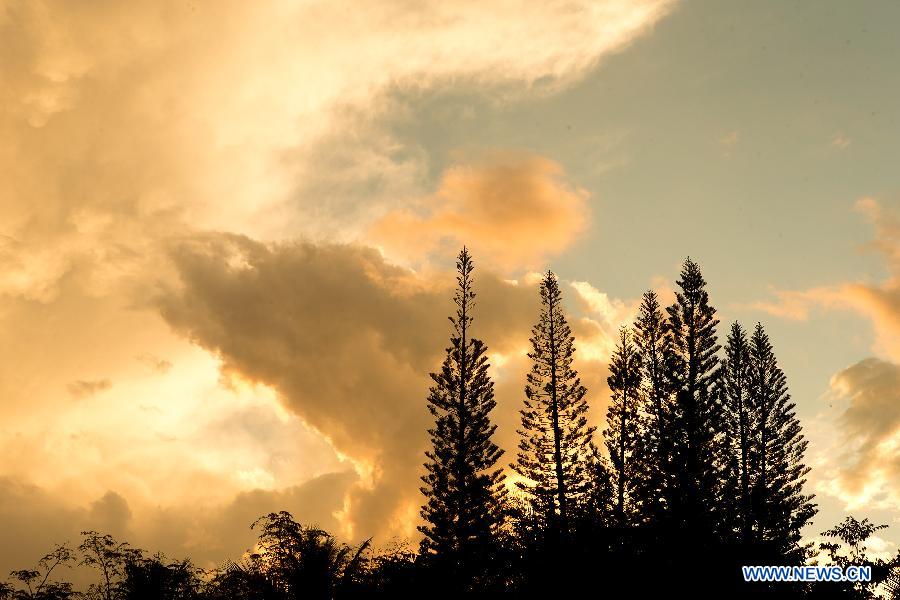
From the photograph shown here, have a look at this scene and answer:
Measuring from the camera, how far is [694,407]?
87.9 ft

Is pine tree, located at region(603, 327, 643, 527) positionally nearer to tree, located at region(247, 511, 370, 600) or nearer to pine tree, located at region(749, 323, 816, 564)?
pine tree, located at region(749, 323, 816, 564)

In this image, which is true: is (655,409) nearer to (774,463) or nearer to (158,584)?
(774,463)

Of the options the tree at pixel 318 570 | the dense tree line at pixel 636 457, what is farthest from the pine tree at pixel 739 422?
the tree at pixel 318 570

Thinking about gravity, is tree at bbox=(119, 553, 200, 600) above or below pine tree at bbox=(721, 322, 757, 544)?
below

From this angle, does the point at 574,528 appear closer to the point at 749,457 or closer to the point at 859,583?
the point at 859,583

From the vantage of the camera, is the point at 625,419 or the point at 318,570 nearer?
the point at 318,570

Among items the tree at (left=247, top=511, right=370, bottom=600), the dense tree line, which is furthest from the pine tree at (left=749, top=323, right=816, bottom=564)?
the tree at (left=247, top=511, right=370, bottom=600)

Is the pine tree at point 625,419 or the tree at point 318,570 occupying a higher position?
the pine tree at point 625,419

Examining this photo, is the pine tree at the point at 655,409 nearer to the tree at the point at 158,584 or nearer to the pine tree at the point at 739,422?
the pine tree at the point at 739,422

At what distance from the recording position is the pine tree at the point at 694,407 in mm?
25438

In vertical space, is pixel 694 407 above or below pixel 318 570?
above

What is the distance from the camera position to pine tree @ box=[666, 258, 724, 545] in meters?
25.4

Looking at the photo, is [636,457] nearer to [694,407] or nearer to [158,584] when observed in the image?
[694,407]

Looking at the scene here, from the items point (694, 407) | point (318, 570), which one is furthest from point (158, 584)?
point (694, 407)
